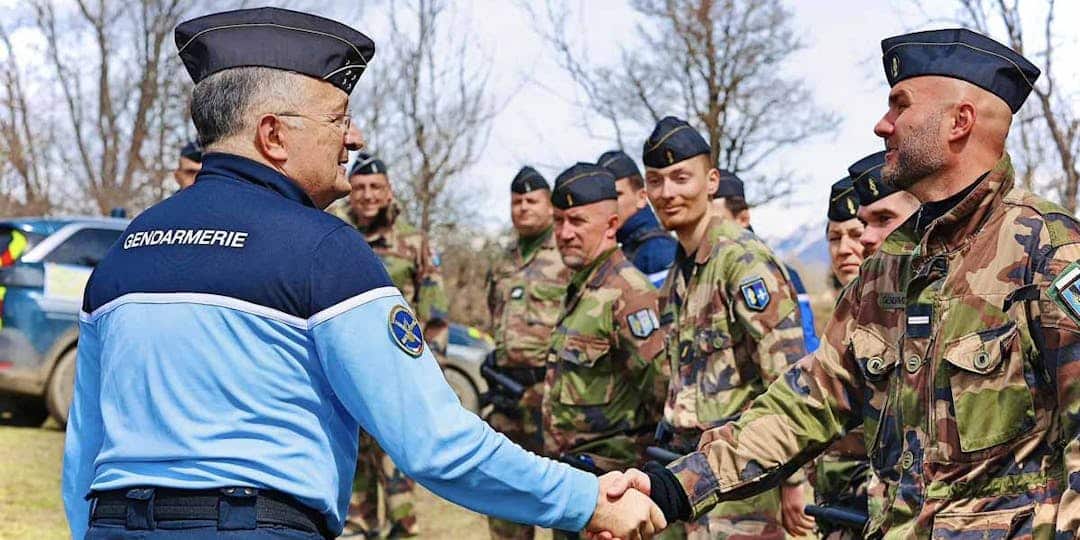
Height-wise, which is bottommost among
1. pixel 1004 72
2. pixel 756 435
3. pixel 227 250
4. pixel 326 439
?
pixel 756 435

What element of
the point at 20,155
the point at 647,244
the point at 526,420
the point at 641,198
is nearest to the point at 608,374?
the point at 526,420

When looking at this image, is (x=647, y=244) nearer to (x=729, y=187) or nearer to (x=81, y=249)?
(x=729, y=187)

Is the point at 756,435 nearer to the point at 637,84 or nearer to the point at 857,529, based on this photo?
the point at 857,529

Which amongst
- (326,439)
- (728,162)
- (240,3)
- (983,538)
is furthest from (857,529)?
(240,3)

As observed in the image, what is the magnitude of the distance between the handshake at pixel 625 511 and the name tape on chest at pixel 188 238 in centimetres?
121

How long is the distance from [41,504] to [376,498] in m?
2.62

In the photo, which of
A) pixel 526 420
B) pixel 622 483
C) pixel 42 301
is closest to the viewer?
pixel 622 483

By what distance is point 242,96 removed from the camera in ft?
10.1

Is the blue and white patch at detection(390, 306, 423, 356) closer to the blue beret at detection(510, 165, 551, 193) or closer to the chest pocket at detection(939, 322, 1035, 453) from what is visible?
the chest pocket at detection(939, 322, 1035, 453)

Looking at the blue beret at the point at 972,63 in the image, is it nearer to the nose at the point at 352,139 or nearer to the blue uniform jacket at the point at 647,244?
the nose at the point at 352,139

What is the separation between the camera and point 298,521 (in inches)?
112

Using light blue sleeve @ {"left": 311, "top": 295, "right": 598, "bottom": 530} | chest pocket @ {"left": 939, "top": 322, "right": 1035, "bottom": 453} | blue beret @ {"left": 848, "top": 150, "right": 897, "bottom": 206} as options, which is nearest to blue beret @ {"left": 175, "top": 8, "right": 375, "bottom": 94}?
light blue sleeve @ {"left": 311, "top": 295, "right": 598, "bottom": 530}

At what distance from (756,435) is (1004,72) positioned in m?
1.27

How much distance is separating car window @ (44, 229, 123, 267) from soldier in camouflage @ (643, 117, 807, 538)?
7.56 meters
